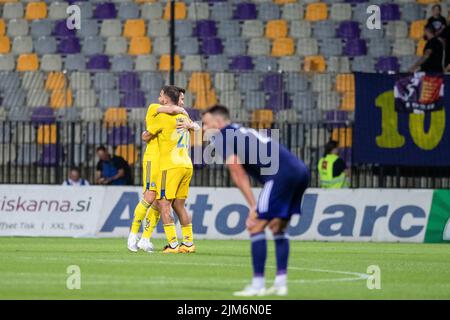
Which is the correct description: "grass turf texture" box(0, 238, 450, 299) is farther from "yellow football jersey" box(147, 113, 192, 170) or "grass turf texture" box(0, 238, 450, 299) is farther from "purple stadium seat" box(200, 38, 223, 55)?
"purple stadium seat" box(200, 38, 223, 55)

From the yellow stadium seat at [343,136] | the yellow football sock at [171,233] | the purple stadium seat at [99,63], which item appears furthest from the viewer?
the purple stadium seat at [99,63]

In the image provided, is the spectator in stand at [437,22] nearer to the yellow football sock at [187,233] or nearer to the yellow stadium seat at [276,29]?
the yellow stadium seat at [276,29]

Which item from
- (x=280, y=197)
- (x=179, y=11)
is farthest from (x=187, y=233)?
(x=179, y=11)

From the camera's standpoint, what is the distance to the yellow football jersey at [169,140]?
19.6 m

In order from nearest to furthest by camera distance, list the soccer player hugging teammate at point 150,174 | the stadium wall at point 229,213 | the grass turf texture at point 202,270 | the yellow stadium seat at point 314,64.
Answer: the grass turf texture at point 202,270 < the soccer player hugging teammate at point 150,174 < the stadium wall at point 229,213 < the yellow stadium seat at point 314,64

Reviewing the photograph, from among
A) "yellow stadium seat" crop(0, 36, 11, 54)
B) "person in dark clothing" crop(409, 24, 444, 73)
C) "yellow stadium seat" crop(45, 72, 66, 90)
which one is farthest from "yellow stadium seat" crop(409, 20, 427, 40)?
"yellow stadium seat" crop(0, 36, 11, 54)

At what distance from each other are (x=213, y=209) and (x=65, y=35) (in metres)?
9.66

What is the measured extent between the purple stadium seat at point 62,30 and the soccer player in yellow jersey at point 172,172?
1393cm

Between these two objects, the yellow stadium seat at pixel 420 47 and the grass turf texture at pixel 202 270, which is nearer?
the grass turf texture at pixel 202 270

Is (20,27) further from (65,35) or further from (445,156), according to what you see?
(445,156)

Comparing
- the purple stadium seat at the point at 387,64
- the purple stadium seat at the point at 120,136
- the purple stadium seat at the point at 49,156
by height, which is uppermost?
the purple stadium seat at the point at 387,64

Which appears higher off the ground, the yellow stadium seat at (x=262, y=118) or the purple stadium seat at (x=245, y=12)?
the purple stadium seat at (x=245, y=12)

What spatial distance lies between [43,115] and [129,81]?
2.58 metres

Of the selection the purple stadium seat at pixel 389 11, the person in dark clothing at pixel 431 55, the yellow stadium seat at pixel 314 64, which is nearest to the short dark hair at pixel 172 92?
the person in dark clothing at pixel 431 55
